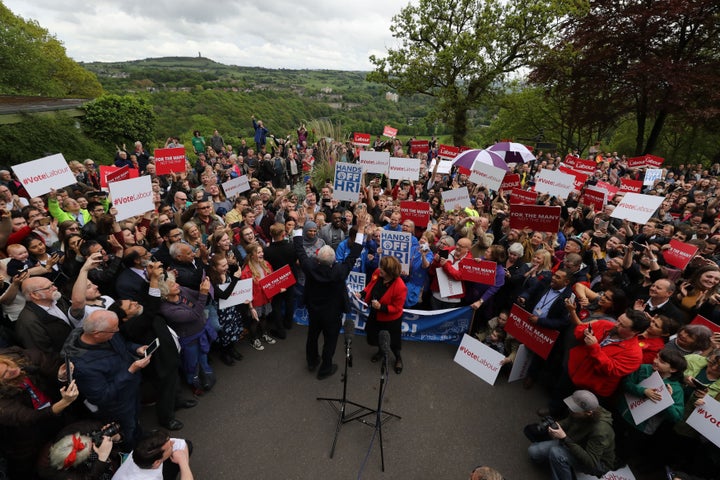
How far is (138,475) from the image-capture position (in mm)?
2801

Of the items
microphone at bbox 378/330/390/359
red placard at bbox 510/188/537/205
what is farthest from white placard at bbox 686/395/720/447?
red placard at bbox 510/188/537/205

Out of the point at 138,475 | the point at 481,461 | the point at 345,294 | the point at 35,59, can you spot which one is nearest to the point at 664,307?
the point at 481,461

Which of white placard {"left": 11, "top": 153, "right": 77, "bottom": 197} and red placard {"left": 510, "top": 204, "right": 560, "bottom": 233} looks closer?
red placard {"left": 510, "top": 204, "right": 560, "bottom": 233}

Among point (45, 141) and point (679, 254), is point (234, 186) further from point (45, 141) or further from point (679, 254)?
point (45, 141)

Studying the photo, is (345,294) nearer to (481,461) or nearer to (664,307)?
(481,461)

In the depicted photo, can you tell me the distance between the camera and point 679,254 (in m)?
5.96

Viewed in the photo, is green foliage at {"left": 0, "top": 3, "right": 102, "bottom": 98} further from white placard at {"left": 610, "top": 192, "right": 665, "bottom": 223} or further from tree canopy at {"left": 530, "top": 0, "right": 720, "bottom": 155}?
white placard at {"left": 610, "top": 192, "right": 665, "bottom": 223}

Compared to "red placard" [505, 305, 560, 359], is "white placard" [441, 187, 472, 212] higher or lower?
higher

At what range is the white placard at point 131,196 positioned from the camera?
590 centimetres

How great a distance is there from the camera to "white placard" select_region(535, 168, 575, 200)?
857cm

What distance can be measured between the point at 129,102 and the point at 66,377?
2554 cm

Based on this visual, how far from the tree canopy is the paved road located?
21.7 metres

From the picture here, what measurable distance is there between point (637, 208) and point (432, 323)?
507 centimetres

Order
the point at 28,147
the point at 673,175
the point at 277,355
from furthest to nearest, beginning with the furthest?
the point at 673,175 → the point at 28,147 → the point at 277,355
